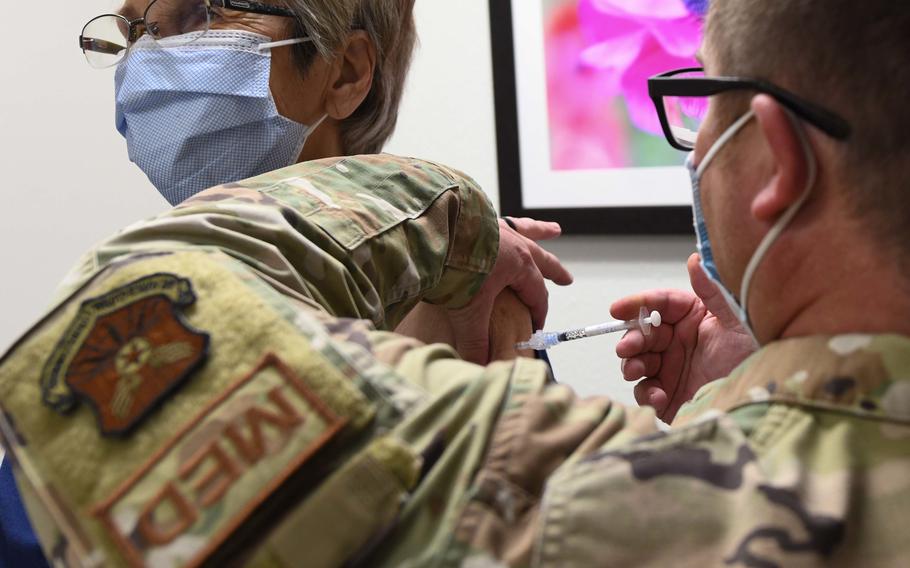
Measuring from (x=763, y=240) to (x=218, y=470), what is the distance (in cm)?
42

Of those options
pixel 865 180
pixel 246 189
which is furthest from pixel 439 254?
pixel 865 180

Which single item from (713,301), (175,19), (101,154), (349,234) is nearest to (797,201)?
(349,234)

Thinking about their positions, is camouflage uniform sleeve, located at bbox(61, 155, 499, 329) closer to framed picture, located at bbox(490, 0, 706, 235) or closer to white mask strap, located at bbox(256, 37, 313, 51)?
white mask strap, located at bbox(256, 37, 313, 51)

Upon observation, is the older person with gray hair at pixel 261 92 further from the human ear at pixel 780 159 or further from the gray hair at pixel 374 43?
the human ear at pixel 780 159

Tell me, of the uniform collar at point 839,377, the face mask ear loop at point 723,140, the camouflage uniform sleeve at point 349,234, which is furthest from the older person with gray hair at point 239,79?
the uniform collar at point 839,377

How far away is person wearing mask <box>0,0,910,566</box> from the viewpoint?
475mm

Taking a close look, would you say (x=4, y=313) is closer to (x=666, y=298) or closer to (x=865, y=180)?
(x=666, y=298)

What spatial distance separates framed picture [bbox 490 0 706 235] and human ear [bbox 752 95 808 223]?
123 cm

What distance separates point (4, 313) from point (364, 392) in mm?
2139

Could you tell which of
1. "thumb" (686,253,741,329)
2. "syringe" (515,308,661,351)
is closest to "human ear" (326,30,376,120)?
"syringe" (515,308,661,351)

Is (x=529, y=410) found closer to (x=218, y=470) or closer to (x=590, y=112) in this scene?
(x=218, y=470)

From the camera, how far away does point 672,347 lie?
124 cm

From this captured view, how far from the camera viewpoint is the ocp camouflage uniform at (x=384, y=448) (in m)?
0.47

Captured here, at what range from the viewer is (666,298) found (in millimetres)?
1222
